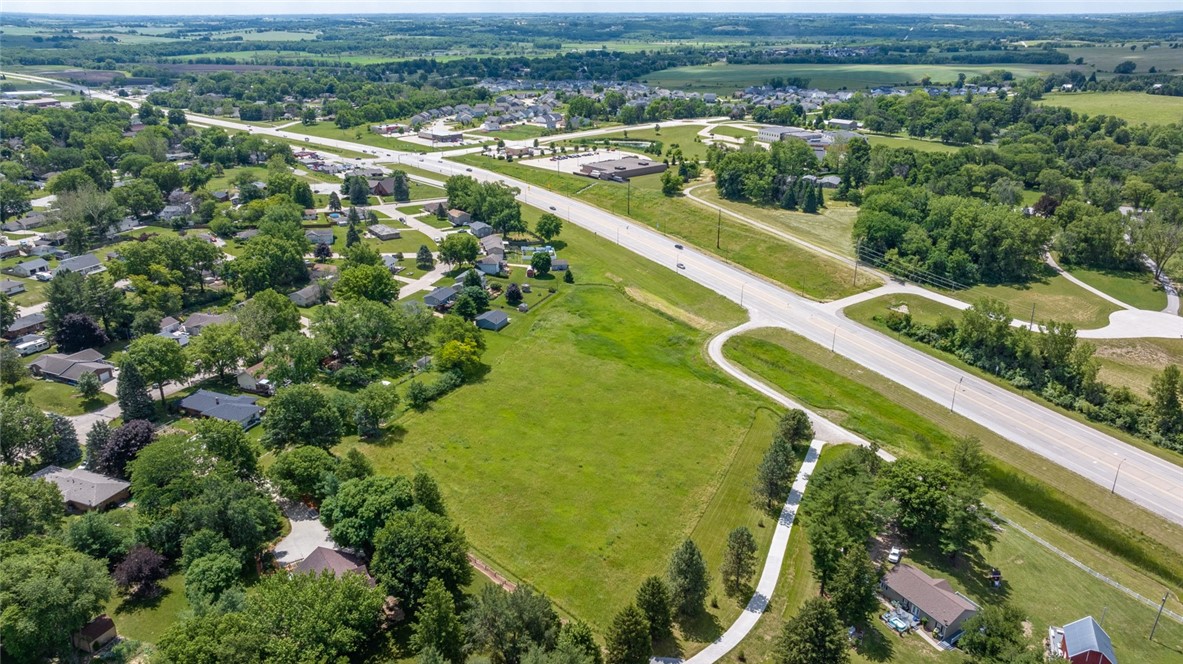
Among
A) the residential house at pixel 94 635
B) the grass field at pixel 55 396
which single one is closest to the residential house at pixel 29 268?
the grass field at pixel 55 396

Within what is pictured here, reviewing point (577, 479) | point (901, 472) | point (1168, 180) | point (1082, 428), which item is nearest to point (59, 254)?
point (577, 479)

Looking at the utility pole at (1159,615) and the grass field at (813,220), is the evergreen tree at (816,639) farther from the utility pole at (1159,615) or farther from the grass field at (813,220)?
the grass field at (813,220)

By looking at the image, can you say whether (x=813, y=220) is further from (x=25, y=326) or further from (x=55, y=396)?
(x=25, y=326)

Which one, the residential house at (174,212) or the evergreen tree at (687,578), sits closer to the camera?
the evergreen tree at (687,578)

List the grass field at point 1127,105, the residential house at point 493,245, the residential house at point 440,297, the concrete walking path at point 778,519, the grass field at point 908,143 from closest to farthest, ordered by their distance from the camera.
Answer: the concrete walking path at point 778,519 → the residential house at point 440,297 → the residential house at point 493,245 → the grass field at point 908,143 → the grass field at point 1127,105

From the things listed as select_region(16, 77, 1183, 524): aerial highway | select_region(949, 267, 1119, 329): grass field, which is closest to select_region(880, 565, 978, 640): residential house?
select_region(16, 77, 1183, 524): aerial highway
